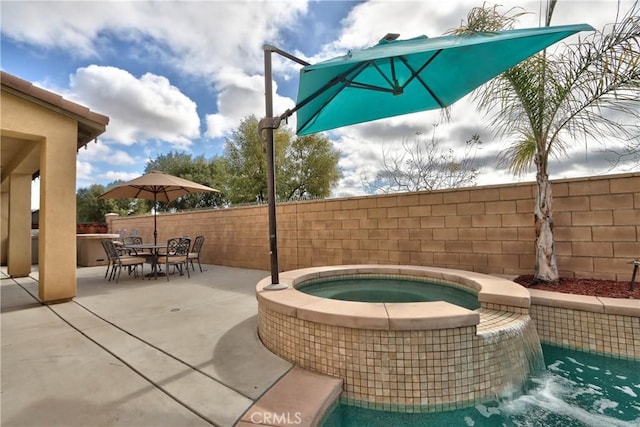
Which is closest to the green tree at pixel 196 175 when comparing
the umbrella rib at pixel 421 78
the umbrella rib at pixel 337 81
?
the umbrella rib at pixel 337 81

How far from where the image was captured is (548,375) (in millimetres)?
2447

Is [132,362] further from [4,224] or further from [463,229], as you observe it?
[4,224]

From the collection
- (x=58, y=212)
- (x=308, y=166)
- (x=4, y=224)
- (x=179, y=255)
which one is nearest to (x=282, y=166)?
(x=308, y=166)

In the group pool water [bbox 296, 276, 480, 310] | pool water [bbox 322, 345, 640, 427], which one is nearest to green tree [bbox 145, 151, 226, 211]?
→ pool water [bbox 296, 276, 480, 310]

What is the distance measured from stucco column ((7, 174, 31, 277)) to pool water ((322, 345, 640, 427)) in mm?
8884

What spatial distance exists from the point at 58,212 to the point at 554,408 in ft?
20.1

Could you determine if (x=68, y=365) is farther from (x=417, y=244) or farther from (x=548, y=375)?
(x=417, y=244)

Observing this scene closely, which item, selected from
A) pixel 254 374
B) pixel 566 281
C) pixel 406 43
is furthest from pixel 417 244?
pixel 254 374

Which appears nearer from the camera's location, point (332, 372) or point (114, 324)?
point (332, 372)

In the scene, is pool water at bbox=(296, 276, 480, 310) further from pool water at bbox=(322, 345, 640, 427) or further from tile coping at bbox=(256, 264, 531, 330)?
pool water at bbox=(322, 345, 640, 427)

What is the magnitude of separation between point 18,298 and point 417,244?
22.3ft

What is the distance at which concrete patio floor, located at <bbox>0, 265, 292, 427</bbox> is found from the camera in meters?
1.75

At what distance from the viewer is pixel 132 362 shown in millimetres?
2406

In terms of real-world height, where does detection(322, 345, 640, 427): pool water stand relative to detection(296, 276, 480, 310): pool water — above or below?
below
